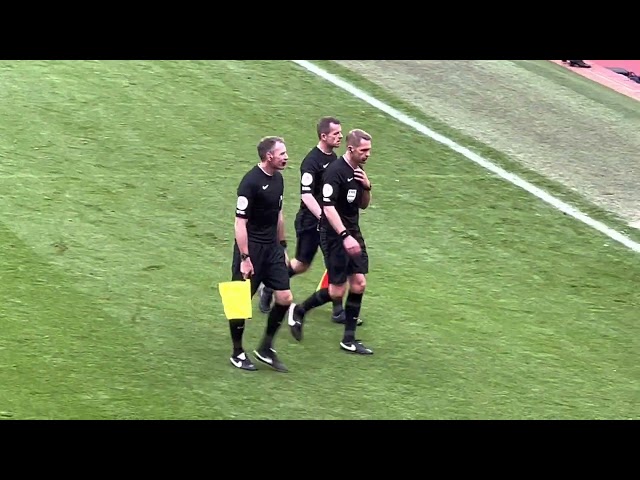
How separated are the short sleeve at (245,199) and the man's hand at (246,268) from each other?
1.35 ft

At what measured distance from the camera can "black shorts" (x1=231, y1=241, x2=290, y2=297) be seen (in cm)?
1082

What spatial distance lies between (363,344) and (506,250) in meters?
3.50

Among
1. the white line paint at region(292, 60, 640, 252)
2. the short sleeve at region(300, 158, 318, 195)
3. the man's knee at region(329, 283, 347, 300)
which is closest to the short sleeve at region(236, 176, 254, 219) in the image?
the short sleeve at region(300, 158, 318, 195)

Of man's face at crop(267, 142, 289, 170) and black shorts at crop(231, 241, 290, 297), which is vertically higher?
man's face at crop(267, 142, 289, 170)

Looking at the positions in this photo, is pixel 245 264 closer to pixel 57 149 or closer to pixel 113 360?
pixel 113 360

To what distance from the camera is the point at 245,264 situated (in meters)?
10.6

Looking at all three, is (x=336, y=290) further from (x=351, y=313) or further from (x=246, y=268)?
(x=246, y=268)

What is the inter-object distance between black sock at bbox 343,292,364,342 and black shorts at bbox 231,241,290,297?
828 mm

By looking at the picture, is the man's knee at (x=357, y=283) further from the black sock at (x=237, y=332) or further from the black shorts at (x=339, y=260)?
the black sock at (x=237, y=332)

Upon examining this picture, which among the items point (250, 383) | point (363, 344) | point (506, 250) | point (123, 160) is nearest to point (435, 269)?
point (506, 250)

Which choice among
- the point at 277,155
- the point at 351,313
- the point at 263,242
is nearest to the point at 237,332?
the point at 263,242

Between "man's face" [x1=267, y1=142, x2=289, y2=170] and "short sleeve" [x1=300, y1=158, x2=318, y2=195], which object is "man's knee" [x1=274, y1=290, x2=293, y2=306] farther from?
"short sleeve" [x1=300, y1=158, x2=318, y2=195]

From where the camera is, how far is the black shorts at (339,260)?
11320mm

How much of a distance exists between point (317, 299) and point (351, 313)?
528 millimetres
